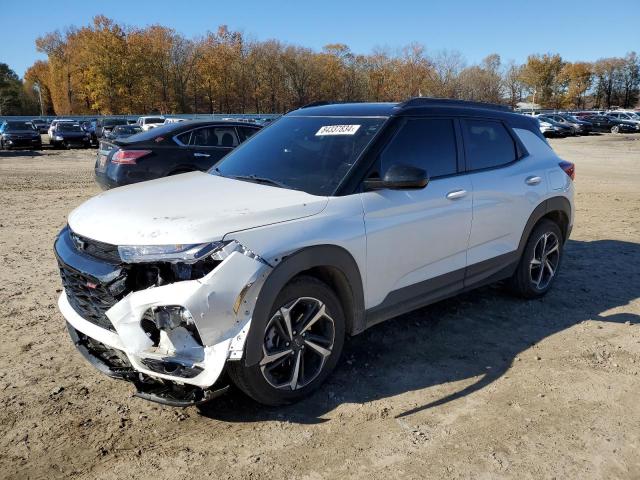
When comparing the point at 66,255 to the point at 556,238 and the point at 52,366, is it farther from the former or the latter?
the point at 556,238

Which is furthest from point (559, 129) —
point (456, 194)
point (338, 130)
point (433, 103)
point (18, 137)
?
point (338, 130)

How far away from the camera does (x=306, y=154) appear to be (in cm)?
398

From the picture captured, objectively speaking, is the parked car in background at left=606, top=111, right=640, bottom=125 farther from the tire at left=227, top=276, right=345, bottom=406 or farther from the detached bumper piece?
the detached bumper piece

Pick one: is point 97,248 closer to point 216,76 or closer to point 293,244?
point 293,244

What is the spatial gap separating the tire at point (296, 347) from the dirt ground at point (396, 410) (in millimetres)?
165

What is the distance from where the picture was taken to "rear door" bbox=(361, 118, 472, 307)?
3.59 metres

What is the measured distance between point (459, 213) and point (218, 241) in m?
2.12

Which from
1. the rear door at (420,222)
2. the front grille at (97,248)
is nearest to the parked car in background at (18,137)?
the front grille at (97,248)

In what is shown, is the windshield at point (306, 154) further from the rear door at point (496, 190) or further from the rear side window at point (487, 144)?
the rear door at point (496, 190)

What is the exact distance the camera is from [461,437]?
9.99ft

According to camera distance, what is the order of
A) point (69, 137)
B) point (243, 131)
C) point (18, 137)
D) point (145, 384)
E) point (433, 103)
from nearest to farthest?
point (145, 384), point (433, 103), point (243, 131), point (18, 137), point (69, 137)

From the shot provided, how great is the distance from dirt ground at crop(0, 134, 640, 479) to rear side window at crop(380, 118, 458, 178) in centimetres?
142

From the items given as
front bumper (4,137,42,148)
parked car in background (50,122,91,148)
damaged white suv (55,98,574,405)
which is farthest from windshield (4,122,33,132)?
damaged white suv (55,98,574,405)

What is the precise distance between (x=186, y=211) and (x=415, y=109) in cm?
202
